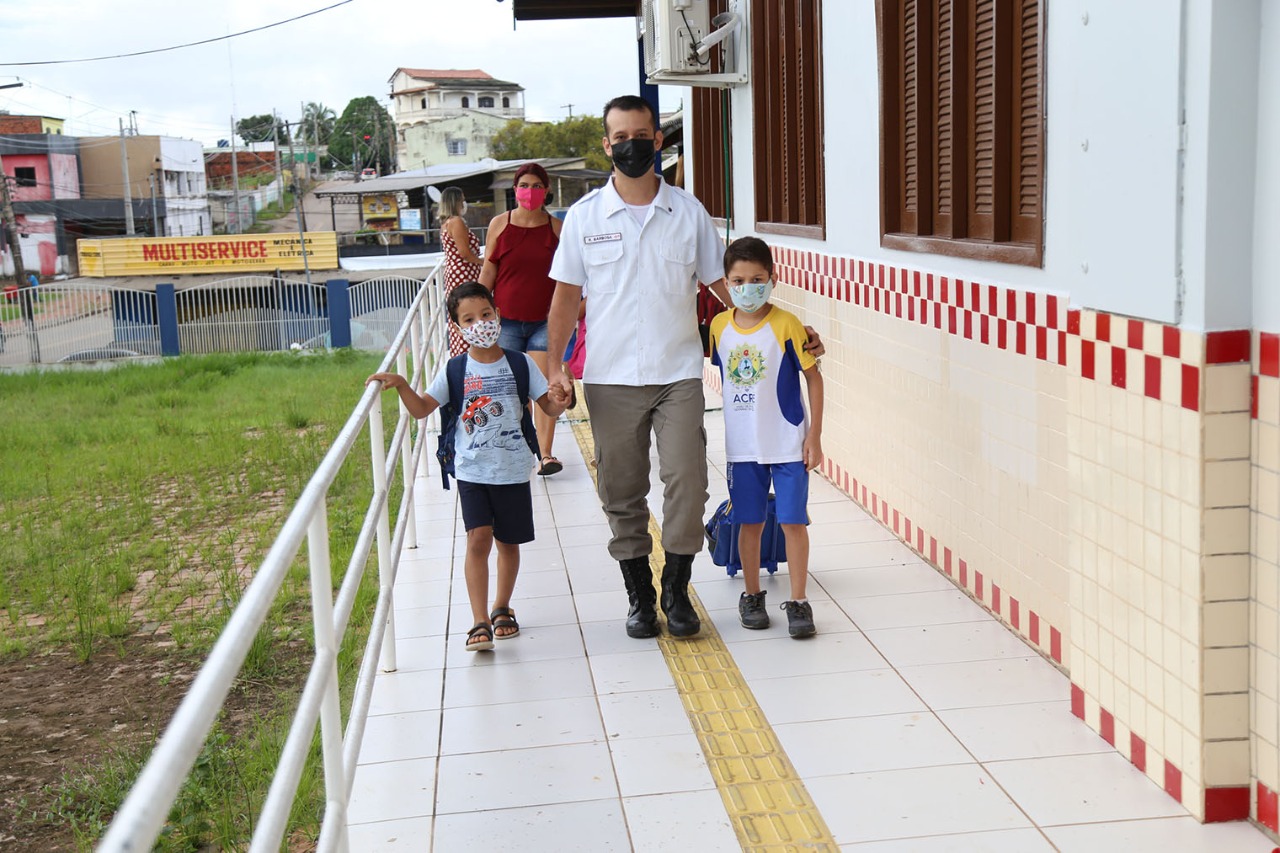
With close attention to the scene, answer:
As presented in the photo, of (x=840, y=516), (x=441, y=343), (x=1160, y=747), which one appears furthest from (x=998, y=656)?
(x=441, y=343)

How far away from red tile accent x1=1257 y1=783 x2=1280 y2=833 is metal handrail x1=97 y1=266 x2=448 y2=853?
2168mm

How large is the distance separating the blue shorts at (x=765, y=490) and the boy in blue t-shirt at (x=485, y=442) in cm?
74

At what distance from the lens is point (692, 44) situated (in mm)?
9984

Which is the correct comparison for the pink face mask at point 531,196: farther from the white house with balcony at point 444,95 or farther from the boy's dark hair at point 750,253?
the white house with balcony at point 444,95

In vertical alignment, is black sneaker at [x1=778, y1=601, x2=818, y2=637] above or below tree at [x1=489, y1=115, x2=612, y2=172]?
below

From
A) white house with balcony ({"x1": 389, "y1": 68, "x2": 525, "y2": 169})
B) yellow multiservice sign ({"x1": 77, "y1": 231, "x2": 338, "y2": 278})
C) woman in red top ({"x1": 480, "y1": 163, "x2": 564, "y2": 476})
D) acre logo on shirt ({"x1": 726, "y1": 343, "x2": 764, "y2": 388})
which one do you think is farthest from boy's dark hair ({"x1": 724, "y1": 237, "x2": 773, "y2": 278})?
white house with balcony ({"x1": 389, "y1": 68, "x2": 525, "y2": 169})

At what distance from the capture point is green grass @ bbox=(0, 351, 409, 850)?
5.05m

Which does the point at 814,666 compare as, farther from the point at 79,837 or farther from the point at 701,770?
the point at 79,837

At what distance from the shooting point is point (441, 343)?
11.1 metres

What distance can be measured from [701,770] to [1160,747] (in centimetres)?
125

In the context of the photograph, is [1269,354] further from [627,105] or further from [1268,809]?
[627,105]

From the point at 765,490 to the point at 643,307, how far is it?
84cm

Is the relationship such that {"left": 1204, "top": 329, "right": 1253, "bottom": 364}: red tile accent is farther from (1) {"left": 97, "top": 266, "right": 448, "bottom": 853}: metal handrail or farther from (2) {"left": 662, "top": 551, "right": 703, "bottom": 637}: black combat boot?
(2) {"left": 662, "top": 551, "right": 703, "bottom": 637}: black combat boot

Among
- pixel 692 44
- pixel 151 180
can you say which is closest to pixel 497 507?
pixel 692 44
